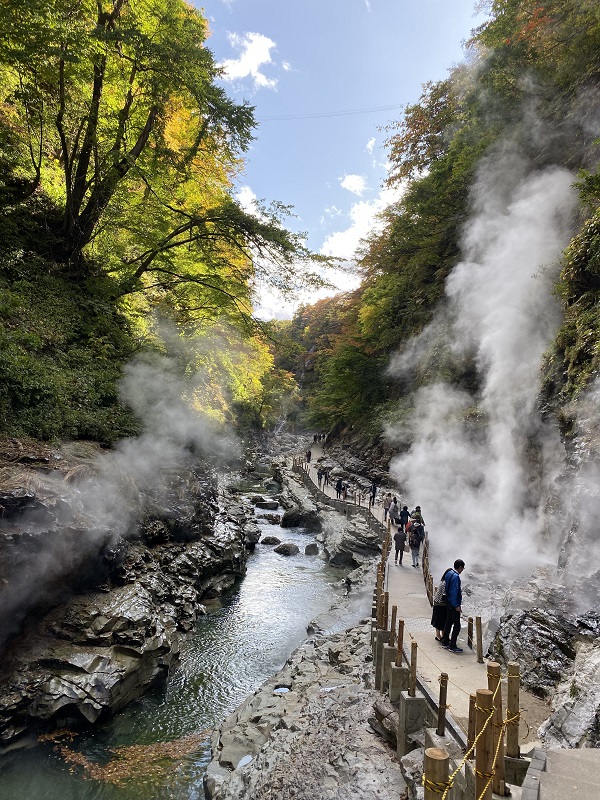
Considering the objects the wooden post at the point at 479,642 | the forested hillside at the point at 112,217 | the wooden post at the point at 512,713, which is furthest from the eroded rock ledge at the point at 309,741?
the forested hillside at the point at 112,217

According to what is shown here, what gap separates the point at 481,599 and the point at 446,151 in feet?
87.0

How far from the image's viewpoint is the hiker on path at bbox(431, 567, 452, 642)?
23.2 ft

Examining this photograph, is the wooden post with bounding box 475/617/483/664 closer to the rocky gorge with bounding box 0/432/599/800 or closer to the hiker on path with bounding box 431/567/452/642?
the rocky gorge with bounding box 0/432/599/800

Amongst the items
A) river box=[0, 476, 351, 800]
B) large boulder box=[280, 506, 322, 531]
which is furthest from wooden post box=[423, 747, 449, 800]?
large boulder box=[280, 506, 322, 531]

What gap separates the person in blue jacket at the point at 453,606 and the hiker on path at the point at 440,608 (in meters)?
0.06

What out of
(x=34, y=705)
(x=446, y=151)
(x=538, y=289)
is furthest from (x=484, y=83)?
(x=34, y=705)

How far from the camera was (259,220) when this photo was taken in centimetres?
1277

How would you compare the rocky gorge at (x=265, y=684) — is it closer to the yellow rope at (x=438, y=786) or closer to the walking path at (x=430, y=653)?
the walking path at (x=430, y=653)

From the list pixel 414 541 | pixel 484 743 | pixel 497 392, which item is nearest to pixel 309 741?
pixel 484 743

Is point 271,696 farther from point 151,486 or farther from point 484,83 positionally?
point 484,83

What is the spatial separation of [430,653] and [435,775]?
212 inches

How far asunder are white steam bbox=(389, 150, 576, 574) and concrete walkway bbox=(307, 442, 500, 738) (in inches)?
79.7

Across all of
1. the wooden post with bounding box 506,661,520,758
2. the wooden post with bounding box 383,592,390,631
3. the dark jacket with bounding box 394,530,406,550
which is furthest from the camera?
the dark jacket with bounding box 394,530,406,550

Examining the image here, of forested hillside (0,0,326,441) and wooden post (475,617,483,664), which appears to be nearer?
wooden post (475,617,483,664)
